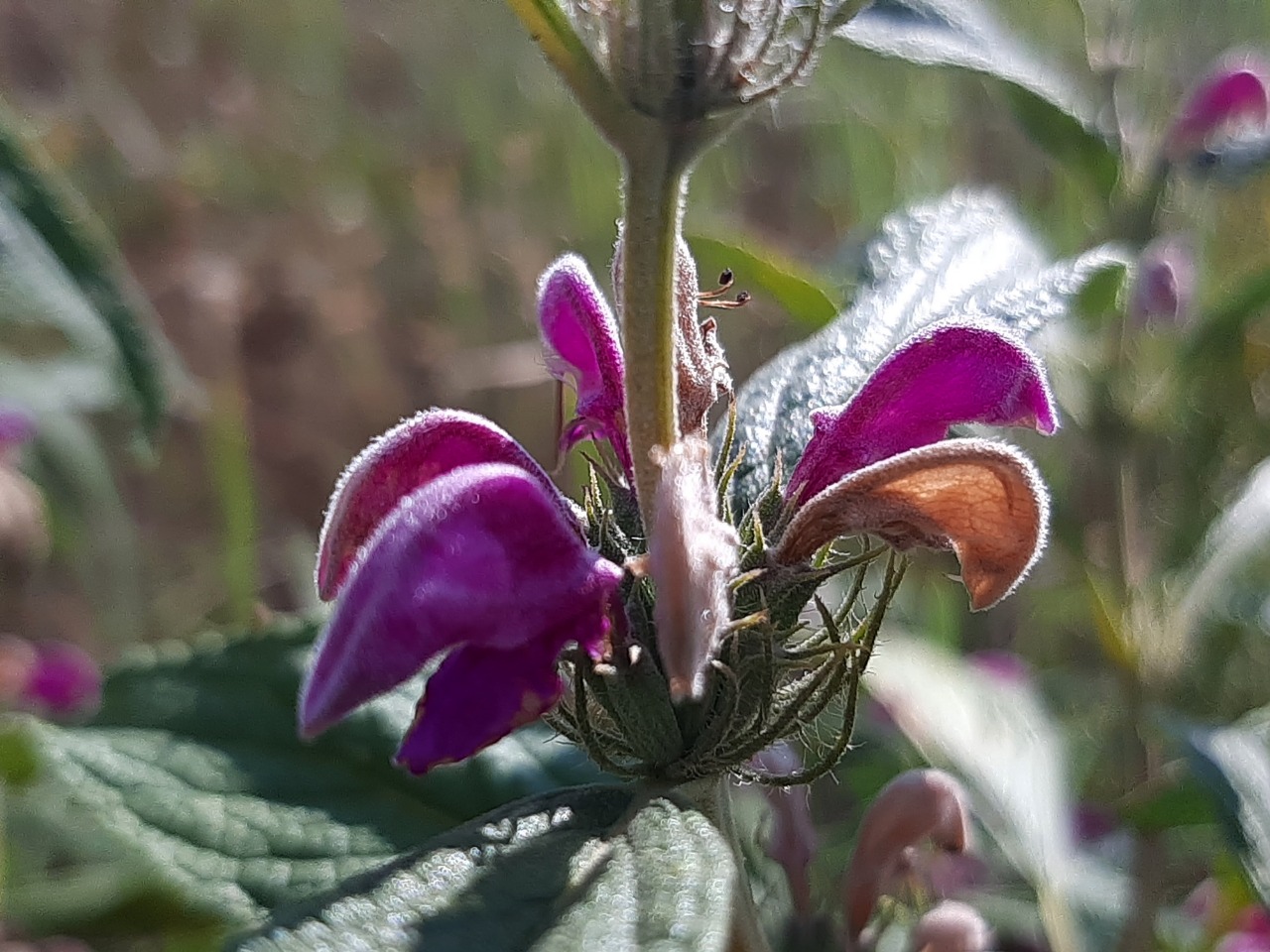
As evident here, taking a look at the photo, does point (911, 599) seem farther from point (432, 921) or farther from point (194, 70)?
point (194, 70)

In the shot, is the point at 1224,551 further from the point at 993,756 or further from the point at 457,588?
the point at 457,588

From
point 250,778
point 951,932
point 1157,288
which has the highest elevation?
point 1157,288

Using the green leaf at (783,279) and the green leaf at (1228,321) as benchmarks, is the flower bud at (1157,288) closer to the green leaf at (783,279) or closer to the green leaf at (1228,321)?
the green leaf at (1228,321)

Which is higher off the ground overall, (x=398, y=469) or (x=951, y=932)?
(x=398, y=469)

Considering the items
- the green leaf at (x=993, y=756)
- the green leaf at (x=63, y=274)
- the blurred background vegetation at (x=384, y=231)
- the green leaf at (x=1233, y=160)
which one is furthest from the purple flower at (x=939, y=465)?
the blurred background vegetation at (x=384, y=231)

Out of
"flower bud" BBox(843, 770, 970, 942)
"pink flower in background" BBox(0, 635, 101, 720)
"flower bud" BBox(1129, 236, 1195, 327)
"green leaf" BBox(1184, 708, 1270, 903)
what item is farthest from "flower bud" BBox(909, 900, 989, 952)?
"pink flower in background" BBox(0, 635, 101, 720)

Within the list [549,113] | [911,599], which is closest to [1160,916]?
[911,599]

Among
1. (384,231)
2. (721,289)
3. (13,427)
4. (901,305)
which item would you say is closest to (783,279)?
(901,305)
